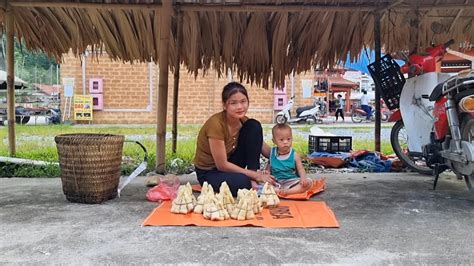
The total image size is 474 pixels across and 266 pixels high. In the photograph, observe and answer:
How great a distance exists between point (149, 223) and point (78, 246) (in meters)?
0.55

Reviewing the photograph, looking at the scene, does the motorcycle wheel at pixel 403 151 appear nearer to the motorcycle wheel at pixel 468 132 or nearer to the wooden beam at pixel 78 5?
the motorcycle wheel at pixel 468 132

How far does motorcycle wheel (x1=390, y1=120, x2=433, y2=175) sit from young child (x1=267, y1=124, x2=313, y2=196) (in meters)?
1.76

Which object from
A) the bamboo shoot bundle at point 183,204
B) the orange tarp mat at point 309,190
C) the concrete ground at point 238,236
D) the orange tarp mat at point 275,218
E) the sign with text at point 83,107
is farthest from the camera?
the sign with text at point 83,107

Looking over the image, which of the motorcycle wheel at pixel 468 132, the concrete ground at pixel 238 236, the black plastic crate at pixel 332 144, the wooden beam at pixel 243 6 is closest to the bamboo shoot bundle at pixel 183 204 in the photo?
the concrete ground at pixel 238 236

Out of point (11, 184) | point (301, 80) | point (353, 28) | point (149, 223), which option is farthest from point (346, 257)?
point (301, 80)

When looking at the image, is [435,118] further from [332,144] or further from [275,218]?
[332,144]

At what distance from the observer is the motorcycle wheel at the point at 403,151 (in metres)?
4.96

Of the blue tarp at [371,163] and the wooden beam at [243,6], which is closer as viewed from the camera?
the wooden beam at [243,6]

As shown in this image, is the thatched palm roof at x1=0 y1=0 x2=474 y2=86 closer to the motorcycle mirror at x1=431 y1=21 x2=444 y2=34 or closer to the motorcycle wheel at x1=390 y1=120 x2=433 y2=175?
the motorcycle mirror at x1=431 y1=21 x2=444 y2=34

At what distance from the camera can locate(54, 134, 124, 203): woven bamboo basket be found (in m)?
3.41

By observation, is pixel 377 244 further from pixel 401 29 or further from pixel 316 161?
pixel 401 29

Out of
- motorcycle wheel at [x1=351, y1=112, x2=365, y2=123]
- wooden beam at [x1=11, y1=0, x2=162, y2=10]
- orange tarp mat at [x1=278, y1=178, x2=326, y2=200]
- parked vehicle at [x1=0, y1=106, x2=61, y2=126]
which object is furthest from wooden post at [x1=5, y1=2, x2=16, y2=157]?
motorcycle wheel at [x1=351, y1=112, x2=365, y2=123]

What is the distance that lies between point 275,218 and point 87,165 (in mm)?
1524

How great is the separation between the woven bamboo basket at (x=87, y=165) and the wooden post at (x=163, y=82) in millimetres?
1289
